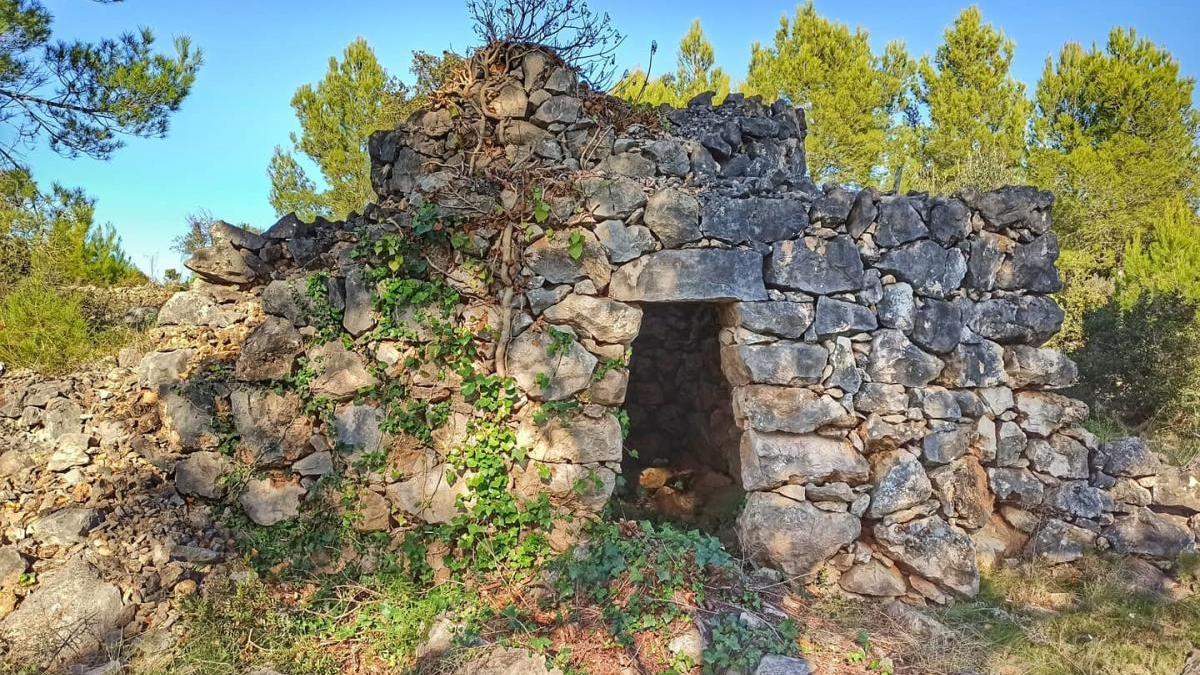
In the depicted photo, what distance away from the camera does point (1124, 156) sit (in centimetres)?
1120

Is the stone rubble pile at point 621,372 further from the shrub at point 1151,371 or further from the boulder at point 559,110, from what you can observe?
the shrub at point 1151,371

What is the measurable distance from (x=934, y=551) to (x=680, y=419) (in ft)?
9.82

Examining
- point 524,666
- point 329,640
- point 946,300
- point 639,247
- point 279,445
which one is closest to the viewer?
point 524,666

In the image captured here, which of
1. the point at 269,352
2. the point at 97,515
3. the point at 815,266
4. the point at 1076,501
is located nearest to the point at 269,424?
the point at 269,352

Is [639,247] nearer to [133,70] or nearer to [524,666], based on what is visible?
[524,666]

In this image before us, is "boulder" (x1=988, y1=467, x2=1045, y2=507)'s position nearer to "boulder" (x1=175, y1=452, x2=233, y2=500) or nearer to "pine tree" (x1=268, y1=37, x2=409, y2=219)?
"boulder" (x1=175, y1=452, x2=233, y2=500)

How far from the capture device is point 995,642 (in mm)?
3475

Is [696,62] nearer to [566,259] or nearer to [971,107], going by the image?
[971,107]

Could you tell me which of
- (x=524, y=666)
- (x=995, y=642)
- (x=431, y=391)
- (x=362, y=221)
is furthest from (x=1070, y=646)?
(x=362, y=221)

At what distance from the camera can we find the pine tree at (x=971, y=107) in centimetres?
1163

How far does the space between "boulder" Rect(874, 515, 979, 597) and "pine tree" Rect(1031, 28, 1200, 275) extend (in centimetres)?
950

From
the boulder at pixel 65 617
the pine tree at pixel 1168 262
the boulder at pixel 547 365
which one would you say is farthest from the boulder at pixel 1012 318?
the boulder at pixel 65 617

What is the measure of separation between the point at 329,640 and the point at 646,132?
3.67 m

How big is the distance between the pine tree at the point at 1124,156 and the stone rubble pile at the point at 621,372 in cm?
859
